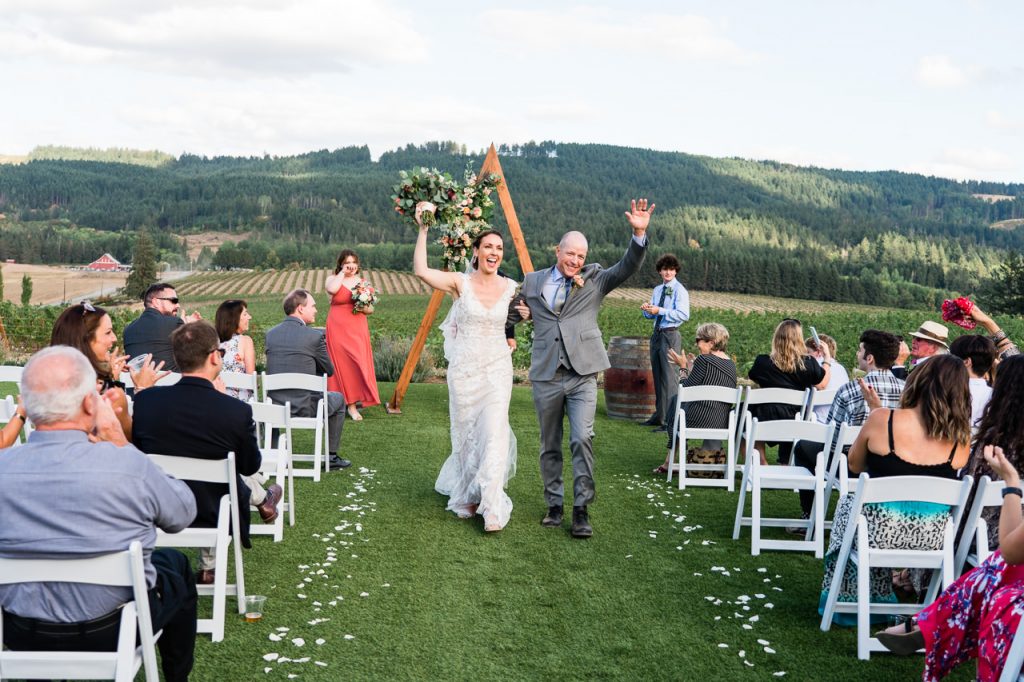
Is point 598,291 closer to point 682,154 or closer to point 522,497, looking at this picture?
point 522,497

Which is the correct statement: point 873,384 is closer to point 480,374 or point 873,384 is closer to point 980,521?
point 980,521

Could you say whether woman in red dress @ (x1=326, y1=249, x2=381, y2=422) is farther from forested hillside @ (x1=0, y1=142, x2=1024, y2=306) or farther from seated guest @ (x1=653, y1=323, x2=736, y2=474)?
forested hillside @ (x1=0, y1=142, x2=1024, y2=306)

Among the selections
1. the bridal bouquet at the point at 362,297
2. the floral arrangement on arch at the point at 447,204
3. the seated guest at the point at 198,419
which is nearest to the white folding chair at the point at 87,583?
the seated guest at the point at 198,419

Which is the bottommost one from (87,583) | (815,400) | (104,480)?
(87,583)

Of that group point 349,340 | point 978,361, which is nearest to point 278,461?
point 349,340

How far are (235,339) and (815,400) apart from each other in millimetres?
5152

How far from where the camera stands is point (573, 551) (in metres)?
5.93

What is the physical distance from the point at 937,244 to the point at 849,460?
108 meters

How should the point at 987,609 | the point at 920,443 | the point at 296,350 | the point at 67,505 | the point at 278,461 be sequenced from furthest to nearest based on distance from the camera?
the point at 296,350
the point at 278,461
the point at 920,443
the point at 987,609
the point at 67,505

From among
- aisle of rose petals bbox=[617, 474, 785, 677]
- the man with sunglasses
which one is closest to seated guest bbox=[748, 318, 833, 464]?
aisle of rose petals bbox=[617, 474, 785, 677]

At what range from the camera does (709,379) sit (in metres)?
8.34

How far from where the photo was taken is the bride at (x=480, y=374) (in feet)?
21.3

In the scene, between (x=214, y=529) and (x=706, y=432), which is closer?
(x=214, y=529)

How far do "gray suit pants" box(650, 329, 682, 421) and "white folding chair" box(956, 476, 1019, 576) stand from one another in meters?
6.00
